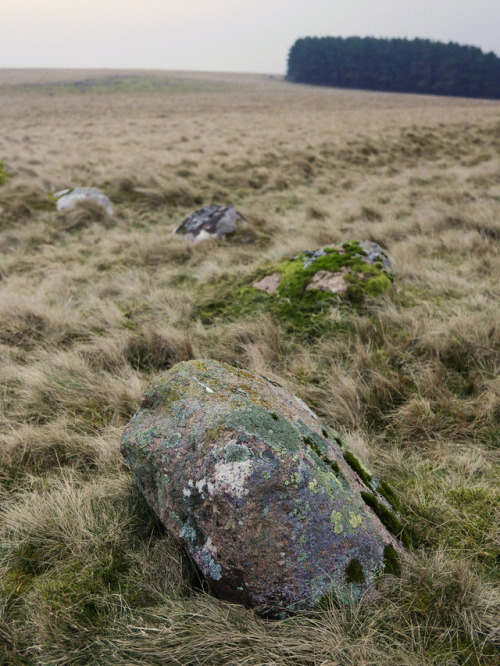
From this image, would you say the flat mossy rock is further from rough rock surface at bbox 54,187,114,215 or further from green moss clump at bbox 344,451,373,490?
rough rock surface at bbox 54,187,114,215

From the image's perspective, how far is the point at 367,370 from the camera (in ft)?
10.2

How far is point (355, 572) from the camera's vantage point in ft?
4.78

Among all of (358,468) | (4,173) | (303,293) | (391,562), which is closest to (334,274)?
(303,293)

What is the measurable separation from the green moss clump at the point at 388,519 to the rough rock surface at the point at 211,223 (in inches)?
216

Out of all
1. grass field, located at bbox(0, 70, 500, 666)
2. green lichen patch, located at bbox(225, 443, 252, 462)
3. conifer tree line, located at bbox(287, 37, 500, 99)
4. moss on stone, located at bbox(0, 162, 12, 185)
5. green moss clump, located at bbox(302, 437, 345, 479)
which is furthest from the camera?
conifer tree line, located at bbox(287, 37, 500, 99)

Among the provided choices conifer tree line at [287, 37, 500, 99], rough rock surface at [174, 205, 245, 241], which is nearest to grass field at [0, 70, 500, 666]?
rough rock surface at [174, 205, 245, 241]

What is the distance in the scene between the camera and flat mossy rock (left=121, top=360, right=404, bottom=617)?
140 cm

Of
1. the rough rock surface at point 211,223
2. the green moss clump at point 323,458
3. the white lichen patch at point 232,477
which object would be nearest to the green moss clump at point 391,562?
the green moss clump at point 323,458

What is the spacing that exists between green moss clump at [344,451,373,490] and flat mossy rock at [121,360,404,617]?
127 millimetres

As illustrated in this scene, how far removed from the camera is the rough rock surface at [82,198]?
8.41m

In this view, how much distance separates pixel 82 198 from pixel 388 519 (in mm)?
8827

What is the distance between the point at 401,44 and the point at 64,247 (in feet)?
279

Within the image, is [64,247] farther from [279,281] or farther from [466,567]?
[466,567]

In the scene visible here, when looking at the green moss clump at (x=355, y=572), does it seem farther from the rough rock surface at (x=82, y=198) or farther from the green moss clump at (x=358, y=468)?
the rough rock surface at (x=82, y=198)
